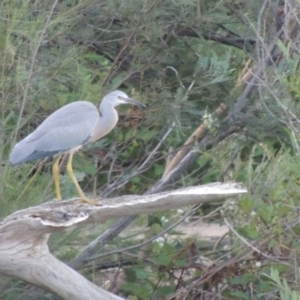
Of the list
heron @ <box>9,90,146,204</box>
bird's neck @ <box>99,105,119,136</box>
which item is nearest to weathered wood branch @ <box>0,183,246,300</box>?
heron @ <box>9,90,146,204</box>

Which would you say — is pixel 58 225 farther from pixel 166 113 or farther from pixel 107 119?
pixel 166 113

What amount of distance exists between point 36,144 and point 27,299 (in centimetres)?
90

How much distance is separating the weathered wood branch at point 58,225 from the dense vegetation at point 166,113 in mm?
708

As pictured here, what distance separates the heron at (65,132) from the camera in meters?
3.59

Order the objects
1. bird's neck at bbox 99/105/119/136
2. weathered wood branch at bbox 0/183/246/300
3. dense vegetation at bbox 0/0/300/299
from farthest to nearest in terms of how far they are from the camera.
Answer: dense vegetation at bbox 0/0/300/299
bird's neck at bbox 99/105/119/136
weathered wood branch at bbox 0/183/246/300

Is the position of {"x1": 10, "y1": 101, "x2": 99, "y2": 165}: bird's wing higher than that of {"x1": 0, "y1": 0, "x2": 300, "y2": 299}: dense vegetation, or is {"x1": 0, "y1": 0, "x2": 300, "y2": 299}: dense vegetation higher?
{"x1": 10, "y1": 101, "x2": 99, "y2": 165}: bird's wing

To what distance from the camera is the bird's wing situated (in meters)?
3.58

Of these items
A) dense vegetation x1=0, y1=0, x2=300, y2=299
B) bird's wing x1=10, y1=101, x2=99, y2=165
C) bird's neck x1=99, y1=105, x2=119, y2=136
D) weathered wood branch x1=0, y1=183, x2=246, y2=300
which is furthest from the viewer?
dense vegetation x1=0, y1=0, x2=300, y2=299

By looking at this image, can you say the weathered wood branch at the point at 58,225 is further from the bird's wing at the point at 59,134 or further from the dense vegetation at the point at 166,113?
the dense vegetation at the point at 166,113

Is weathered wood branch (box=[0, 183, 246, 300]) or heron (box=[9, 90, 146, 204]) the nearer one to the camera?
weathered wood branch (box=[0, 183, 246, 300])

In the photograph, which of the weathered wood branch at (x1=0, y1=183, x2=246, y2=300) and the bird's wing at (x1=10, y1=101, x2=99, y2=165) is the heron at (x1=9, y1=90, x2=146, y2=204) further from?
the weathered wood branch at (x1=0, y1=183, x2=246, y2=300)

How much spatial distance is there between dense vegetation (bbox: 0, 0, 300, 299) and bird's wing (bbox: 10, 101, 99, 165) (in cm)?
29

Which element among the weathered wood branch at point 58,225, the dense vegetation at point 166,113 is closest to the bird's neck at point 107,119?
the dense vegetation at point 166,113

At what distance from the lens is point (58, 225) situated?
3.05 meters
